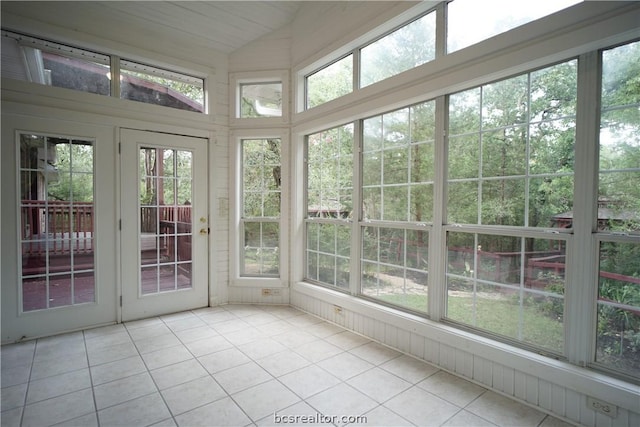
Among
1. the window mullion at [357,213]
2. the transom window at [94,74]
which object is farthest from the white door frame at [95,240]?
the window mullion at [357,213]

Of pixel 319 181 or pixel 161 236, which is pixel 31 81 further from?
pixel 319 181

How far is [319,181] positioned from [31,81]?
291 cm

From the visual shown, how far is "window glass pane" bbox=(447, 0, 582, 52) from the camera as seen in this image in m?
1.93

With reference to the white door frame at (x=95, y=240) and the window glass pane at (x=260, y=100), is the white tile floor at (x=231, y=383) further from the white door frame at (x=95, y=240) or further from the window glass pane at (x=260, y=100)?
the window glass pane at (x=260, y=100)

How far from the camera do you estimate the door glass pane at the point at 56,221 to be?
2918 millimetres

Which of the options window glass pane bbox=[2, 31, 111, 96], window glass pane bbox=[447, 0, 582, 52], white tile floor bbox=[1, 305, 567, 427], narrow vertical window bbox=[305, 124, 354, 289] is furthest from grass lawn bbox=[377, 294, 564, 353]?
window glass pane bbox=[2, 31, 111, 96]

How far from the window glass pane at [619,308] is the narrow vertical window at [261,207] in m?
3.09

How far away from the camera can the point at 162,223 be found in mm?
3607

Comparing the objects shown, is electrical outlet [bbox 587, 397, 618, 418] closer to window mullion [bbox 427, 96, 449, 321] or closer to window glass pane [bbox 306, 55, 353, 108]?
window mullion [bbox 427, 96, 449, 321]

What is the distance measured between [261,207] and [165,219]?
44.3 inches

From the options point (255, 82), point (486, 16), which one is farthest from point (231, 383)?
point (255, 82)

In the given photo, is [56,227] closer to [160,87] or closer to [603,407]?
[160,87]

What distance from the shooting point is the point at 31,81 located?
2.88 meters

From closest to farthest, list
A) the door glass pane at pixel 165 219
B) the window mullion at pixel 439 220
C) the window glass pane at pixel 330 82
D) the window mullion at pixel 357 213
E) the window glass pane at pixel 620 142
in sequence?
the window glass pane at pixel 620 142
the window mullion at pixel 439 220
the window mullion at pixel 357 213
the window glass pane at pixel 330 82
the door glass pane at pixel 165 219
